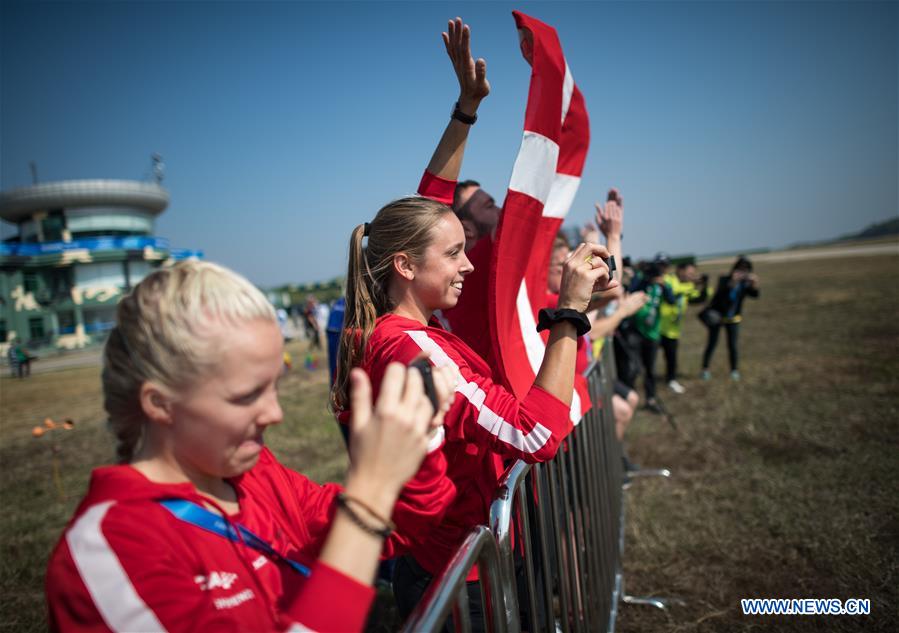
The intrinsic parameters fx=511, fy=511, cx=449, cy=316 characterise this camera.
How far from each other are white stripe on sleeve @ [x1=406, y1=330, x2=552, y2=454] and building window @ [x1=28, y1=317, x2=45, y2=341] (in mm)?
48286

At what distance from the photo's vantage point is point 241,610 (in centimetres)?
96

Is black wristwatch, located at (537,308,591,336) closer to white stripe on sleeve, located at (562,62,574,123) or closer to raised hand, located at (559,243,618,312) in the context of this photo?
raised hand, located at (559,243,618,312)

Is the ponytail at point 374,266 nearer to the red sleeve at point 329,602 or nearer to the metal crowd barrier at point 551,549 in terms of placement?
the metal crowd barrier at point 551,549

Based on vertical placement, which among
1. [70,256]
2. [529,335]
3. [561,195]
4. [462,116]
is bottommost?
[529,335]

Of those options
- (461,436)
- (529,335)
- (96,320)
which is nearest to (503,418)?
(461,436)

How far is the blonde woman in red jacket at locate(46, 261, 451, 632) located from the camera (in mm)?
806

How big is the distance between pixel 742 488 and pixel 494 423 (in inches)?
158

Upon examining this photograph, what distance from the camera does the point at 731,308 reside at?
352 inches

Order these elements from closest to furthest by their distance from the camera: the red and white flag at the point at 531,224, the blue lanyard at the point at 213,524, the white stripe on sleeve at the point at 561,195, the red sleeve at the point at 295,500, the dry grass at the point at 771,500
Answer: the blue lanyard at the point at 213,524 < the red sleeve at the point at 295,500 < the red and white flag at the point at 531,224 < the white stripe on sleeve at the point at 561,195 < the dry grass at the point at 771,500

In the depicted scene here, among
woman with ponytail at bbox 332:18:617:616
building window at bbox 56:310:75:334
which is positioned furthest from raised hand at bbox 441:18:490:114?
building window at bbox 56:310:75:334

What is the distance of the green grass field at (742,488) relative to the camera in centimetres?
313

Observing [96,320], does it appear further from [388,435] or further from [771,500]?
[388,435]

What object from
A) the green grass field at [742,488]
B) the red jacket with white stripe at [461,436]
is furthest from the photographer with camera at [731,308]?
the red jacket with white stripe at [461,436]

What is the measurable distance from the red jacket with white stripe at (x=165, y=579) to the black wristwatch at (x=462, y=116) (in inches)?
76.3
